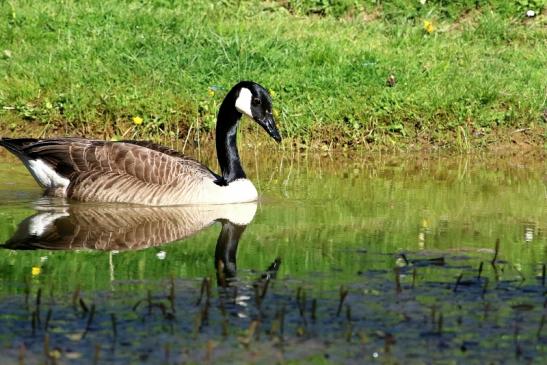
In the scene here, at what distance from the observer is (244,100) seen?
11094 millimetres

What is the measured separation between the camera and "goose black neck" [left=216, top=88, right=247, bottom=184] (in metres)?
11.1

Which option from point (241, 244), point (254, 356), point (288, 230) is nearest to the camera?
point (254, 356)

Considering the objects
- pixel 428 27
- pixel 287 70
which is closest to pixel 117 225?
pixel 287 70

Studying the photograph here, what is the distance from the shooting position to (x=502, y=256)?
27.9 ft

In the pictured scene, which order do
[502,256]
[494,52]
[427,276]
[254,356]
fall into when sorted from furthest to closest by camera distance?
[494,52] < [502,256] < [427,276] < [254,356]

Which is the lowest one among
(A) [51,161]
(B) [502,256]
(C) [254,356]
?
(C) [254,356]

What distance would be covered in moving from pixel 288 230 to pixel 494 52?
20.1ft

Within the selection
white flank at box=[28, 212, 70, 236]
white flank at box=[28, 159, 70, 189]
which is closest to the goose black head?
white flank at box=[28, 159, 70, 189]

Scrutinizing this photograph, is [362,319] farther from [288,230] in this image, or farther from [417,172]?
[417,172]

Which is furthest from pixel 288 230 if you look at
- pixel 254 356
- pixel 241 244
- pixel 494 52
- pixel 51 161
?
pixel 494 52

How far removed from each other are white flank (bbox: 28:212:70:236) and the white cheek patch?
1.78 metres

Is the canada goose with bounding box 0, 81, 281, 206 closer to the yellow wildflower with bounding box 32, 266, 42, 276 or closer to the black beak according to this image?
the black beak

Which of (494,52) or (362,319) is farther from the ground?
(494,52)

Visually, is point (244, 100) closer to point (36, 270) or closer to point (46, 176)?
point (46, 176)
